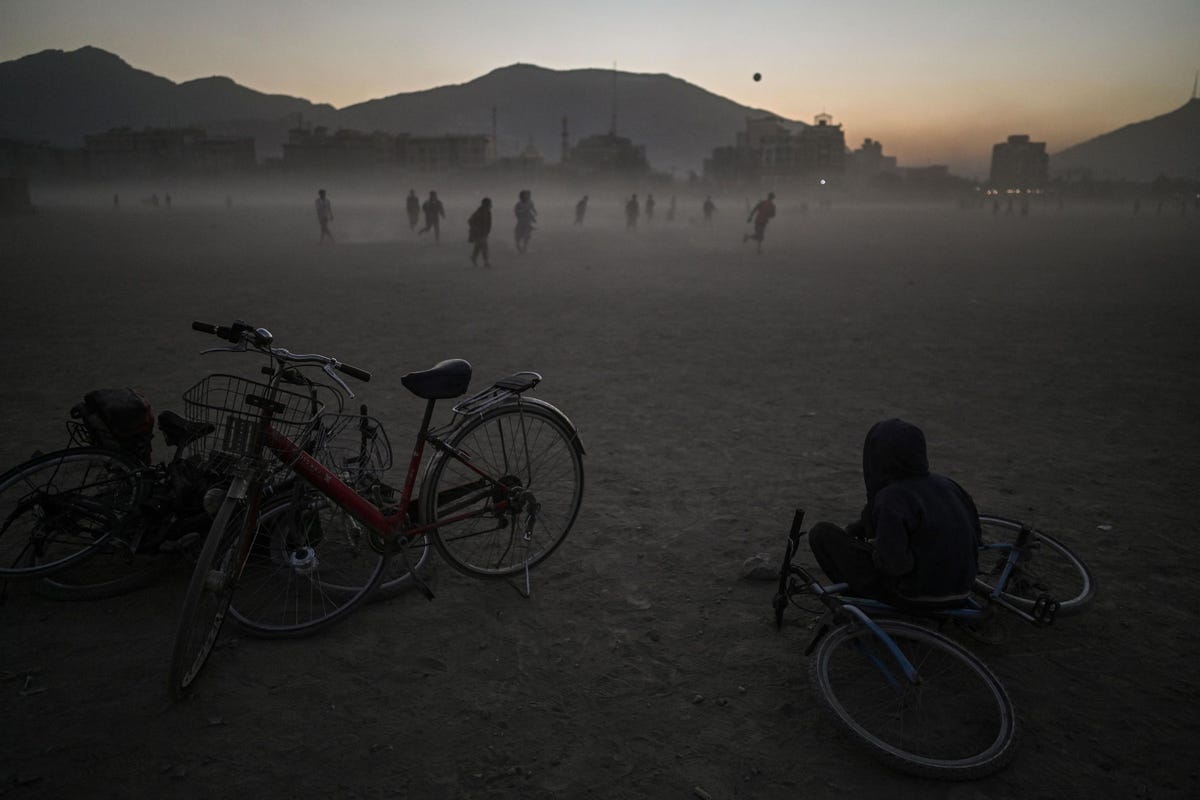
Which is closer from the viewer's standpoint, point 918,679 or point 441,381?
point 918,679

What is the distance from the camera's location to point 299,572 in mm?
3184

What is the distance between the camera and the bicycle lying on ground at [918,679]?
8.26 ft

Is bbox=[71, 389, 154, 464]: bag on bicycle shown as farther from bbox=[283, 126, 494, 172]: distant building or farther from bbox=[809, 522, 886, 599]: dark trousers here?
bbox=[283, 126, 494, 172]: distant building

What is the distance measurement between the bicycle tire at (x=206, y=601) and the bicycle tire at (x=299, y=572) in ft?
0.34

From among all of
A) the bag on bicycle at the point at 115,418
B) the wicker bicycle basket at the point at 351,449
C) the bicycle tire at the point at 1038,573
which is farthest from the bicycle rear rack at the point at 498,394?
the bicycle tire at the point at 1038,573

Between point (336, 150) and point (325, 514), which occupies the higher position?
point (336, 150)

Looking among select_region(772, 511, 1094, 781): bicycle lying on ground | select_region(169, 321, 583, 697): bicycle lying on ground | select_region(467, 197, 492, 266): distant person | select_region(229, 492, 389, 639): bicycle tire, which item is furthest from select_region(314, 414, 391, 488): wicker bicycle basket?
select_region(467, 197, 492, 266): distant person

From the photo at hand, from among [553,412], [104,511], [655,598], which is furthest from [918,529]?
[104,511]

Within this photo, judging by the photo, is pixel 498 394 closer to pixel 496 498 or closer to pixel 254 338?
pixel 496 498

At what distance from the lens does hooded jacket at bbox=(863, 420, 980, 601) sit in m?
2.81

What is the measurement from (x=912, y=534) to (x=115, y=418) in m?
3.90

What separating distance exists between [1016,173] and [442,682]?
211240 millimetres

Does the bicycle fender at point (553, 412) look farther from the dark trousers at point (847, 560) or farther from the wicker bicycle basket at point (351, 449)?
the dark trousers at point (847, 560)

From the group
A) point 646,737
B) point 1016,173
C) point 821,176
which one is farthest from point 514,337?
point 1016,173
